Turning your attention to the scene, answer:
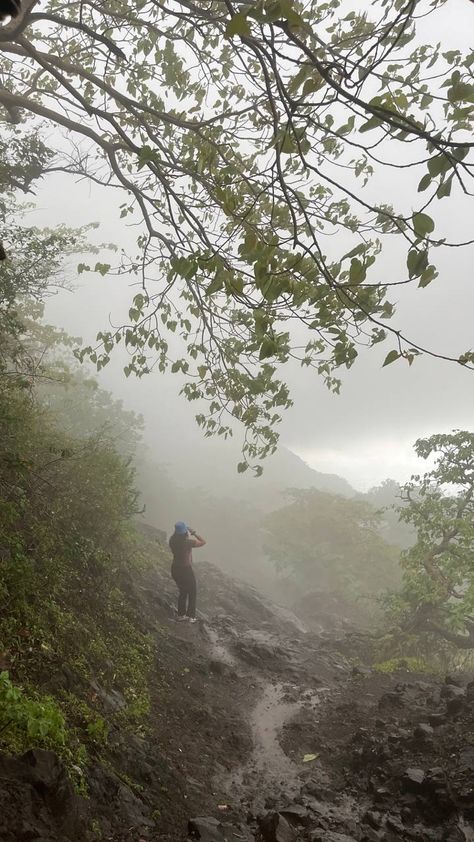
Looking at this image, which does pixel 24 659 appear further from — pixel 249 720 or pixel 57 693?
pixel 249 720

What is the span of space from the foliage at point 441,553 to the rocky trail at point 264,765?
2654 mm

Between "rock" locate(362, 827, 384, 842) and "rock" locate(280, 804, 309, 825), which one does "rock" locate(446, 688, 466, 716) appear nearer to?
"rock" locate(362, 827, 384, 842)

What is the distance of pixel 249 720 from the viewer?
7020 mm

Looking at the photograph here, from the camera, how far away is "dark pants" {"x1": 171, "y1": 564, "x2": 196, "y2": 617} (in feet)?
35.1

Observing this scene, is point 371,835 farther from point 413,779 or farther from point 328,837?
point 413,779

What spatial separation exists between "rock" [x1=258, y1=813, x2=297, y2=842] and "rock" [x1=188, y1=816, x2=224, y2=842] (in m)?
0.42

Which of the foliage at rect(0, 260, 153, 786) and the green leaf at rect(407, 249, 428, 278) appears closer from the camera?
the green leaf at rect(407, 249, 428, 278)

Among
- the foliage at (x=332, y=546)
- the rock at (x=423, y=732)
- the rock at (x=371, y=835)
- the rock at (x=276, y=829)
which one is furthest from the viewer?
the foliage at (x=332, y=546)

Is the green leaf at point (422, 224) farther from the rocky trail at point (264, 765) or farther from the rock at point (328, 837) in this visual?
the rock at point (328, 837)

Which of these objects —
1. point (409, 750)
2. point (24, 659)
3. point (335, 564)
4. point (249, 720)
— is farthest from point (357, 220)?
point (335, 564)

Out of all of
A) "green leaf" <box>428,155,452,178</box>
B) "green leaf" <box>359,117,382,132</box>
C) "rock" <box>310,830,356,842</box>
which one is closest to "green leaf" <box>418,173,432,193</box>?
"green leaf" <box>428,155,452,178</box>

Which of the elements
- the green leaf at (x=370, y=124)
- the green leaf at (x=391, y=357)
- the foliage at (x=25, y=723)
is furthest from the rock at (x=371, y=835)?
the green leaf at (x=370, y=124)

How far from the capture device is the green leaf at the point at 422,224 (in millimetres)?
2455

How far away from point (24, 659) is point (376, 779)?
422 centimetres
